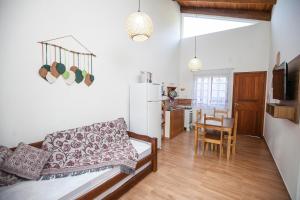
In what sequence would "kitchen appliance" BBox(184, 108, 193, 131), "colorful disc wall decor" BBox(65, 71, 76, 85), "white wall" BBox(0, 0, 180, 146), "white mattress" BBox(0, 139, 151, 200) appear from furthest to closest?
"kitchen appliance" BBox(184, 108, 193, 131), "colorful disc wall decor" BBox(65, 71, 76, 85), "white wall" BBox(0, 0, 180, 146), "white mattress" BBox(0, 139, 151, 200)

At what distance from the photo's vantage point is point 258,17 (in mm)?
4492

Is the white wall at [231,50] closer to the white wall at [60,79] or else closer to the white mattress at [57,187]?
the white wall at [60,79]

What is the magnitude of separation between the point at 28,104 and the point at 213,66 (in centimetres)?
509

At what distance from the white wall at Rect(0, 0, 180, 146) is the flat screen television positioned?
8.76 feet

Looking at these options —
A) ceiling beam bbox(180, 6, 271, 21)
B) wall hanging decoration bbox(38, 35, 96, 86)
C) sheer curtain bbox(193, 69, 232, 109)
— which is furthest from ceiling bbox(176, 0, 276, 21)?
wall hanging decoration bbox(38, 35, 96, 86)

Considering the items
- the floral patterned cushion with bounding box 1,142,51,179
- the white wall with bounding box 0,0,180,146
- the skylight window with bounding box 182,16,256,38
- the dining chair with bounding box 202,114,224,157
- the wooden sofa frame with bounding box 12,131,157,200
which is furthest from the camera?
the skylight window with bounding box 182,16,256,38

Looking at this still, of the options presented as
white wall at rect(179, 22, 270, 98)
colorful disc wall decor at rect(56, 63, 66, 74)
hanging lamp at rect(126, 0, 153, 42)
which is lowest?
colorful disc wall decor at rect(56, 63, 66, 74)

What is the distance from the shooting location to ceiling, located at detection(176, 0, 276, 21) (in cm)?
427

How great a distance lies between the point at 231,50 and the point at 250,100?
168cm

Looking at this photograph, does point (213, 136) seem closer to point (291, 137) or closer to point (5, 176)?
point (291, 137)

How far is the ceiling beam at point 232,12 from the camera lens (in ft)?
14.6

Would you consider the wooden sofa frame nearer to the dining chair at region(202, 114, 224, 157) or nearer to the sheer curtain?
the dining chair at region(202, 114, 224, 157)

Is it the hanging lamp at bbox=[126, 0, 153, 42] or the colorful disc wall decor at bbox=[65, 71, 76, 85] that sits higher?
the hanging lamp at bbox=[126, 0, 153, 42]

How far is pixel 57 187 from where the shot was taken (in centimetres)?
155
